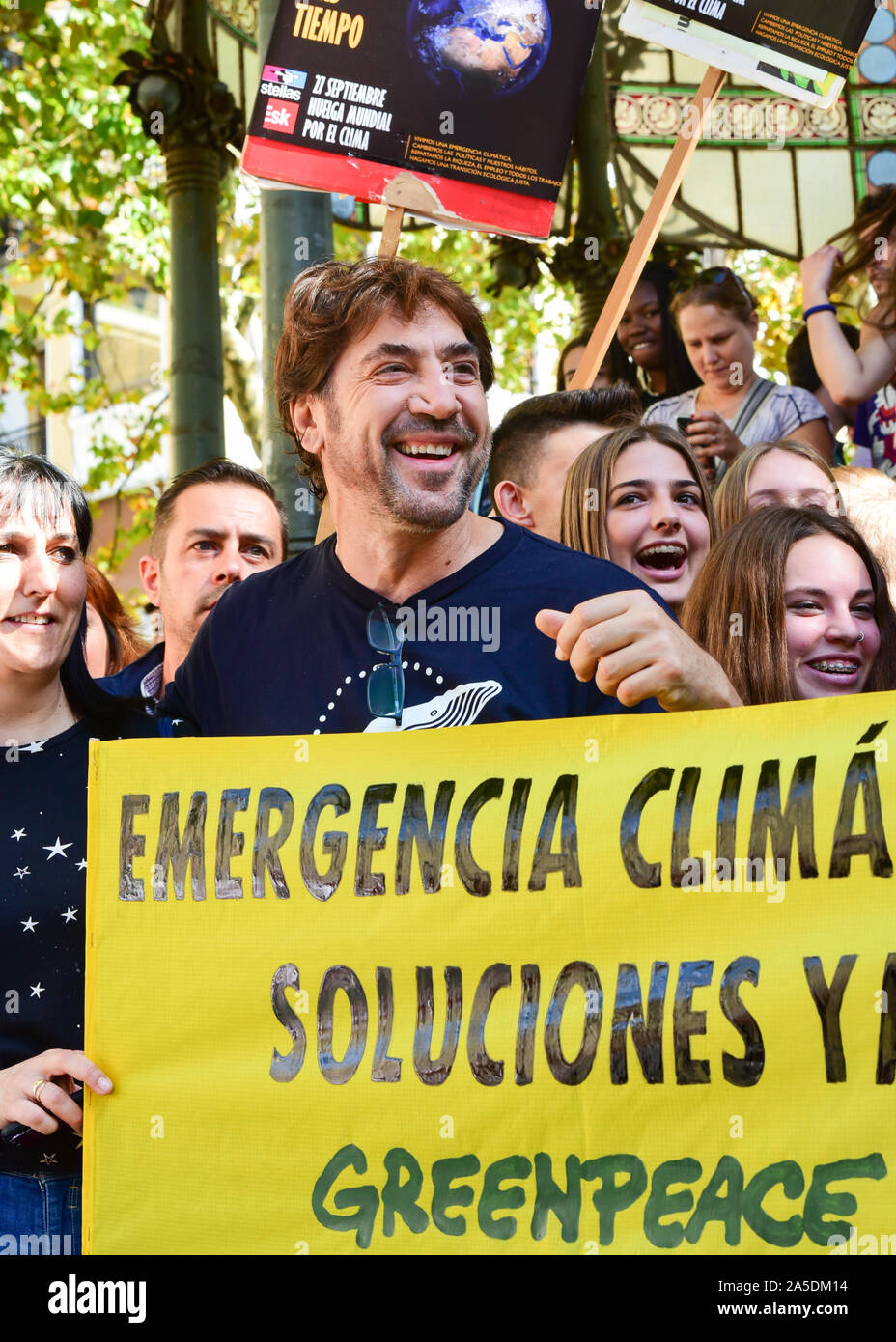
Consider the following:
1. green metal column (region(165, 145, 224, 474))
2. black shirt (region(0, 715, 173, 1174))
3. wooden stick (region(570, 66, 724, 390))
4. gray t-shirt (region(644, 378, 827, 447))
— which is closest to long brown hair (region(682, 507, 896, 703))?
wooden stick (region(570, 66, 724, 390))

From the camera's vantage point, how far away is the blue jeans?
286 cm

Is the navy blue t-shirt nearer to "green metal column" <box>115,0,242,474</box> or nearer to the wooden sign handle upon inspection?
the wooden sign handle

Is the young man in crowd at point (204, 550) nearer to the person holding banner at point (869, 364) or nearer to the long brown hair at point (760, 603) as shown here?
the long brown hair at point (760, 603)

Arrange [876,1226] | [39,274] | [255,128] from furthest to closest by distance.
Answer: [39,274] → [255,128] → [876,1226]

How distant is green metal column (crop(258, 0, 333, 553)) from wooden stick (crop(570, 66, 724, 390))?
149 centimetres

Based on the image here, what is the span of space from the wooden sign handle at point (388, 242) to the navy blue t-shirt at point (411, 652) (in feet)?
2.12

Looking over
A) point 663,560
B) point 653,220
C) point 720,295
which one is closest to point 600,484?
point 663,560

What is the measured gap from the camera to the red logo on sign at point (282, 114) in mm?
4234

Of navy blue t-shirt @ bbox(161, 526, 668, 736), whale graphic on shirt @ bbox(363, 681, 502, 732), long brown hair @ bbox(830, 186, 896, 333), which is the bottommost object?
whale graphic on shirt @ bbox(363, 681, 502, 732)

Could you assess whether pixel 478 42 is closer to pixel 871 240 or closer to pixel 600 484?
pixel 600 484

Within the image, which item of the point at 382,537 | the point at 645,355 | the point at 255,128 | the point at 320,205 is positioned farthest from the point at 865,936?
the point at 645,355

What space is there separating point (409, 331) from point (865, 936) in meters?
1.39
